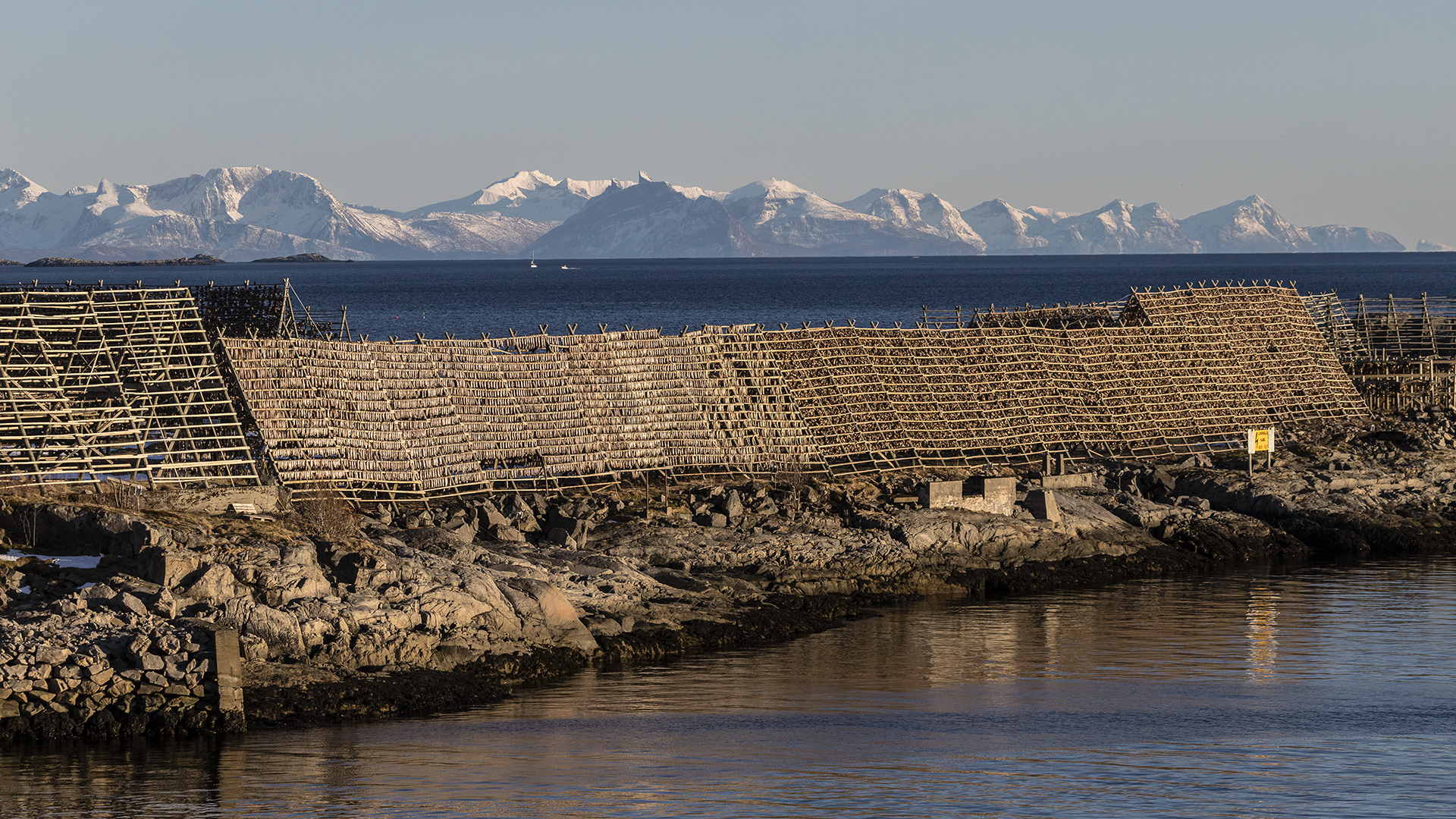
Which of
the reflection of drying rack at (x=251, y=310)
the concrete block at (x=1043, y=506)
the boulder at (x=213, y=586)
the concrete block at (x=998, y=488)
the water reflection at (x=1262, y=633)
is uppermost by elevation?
the reflection of drying rack at (x=251, y=310)

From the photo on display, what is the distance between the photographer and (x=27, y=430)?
2666 centimetres

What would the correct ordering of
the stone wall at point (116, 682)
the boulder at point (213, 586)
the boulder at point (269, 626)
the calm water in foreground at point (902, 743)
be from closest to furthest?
the calm water in foreground at point (902, 743), the stone wall at point (116, 682), the boulder at point (269, 626), the boulder at point (213, 586)

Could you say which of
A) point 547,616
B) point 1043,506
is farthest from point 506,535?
point 1043,506

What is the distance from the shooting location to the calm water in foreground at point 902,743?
15.2 meters

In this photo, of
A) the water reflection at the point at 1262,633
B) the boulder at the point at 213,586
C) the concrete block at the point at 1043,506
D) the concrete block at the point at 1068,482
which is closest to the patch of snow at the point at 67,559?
the boulder at the point at 213,586

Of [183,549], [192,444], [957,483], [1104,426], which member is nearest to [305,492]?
[192,444]

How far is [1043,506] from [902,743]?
1185cm

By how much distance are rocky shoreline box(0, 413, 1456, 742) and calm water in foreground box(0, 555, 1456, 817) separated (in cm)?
70

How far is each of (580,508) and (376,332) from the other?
64652 millimetres

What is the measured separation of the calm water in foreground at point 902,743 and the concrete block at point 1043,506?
5053 mm

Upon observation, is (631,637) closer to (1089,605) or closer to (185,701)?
(185,701)

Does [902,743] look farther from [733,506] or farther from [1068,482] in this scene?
[1068,482]

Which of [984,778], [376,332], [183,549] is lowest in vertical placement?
[984,778]

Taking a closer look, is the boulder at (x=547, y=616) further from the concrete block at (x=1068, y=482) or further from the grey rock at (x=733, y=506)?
the concrete block at (x=1068, y=482)
